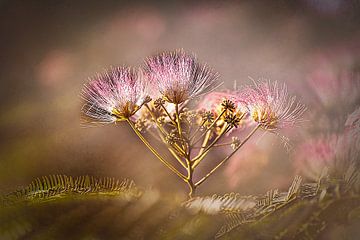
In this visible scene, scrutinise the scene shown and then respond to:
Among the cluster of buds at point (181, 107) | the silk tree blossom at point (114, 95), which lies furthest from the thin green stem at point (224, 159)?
the silk tree blossom at point (114, 95)

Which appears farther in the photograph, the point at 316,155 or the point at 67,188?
the point at 316,155

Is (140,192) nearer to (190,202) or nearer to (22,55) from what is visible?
(190,202)

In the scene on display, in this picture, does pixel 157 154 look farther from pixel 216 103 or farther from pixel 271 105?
pixel 271 105

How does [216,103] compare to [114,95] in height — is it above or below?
below

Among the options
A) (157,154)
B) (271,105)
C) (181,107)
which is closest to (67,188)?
(157,154)

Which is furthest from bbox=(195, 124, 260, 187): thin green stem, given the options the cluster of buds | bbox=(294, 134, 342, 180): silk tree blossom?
bbox=(294, 134, 342, 180): silk tree blossom

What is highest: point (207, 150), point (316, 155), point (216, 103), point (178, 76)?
point (178, 76)
